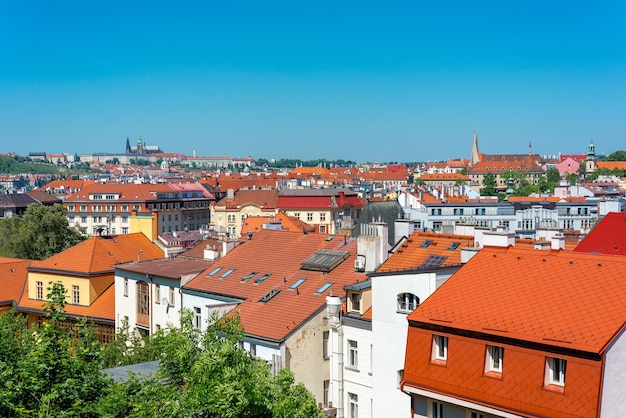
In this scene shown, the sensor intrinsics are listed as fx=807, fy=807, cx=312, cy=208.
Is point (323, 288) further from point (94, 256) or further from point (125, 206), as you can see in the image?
point (125, 206)

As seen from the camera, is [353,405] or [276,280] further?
[276,280]

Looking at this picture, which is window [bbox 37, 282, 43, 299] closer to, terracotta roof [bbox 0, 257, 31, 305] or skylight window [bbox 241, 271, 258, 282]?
terracotta roof [bbox 0, 257, 31, 305]

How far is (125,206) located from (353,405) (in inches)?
4198

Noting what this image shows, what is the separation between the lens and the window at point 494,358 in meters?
20.8

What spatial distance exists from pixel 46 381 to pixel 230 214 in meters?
111

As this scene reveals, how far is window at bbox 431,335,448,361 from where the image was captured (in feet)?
73.2

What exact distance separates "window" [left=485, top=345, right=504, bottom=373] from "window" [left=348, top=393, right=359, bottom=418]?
8.47 m

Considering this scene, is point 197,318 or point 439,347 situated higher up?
point 439,347

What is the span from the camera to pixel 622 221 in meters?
36.2

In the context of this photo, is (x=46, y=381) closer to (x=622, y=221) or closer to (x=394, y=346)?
(x=394, y=346)

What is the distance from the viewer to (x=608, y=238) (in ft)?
115

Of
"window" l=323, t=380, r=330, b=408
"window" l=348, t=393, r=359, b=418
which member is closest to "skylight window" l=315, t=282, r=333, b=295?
"window" l=323, t=380, r=330, b=408

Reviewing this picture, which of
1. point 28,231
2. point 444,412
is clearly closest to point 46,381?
point 444,412

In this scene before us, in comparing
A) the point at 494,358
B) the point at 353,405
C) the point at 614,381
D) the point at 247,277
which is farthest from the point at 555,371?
the point at 247,277
